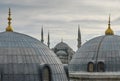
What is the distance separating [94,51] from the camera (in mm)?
37219

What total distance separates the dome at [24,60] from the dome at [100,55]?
10.4 m

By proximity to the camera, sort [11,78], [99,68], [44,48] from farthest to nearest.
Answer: [99,68]
[44,48]
[11,78]

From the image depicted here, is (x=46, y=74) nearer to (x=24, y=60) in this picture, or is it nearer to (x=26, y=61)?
(x=26, y=61)

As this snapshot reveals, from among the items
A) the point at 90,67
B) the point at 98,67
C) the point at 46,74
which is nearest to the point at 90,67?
the point at 90,67

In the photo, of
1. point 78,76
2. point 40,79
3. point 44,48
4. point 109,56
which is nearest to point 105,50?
point 109,56

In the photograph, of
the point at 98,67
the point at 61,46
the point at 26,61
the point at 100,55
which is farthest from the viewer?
the point at 61,46

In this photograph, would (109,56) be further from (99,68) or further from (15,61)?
(15,61)

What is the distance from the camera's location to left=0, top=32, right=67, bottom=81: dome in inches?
933

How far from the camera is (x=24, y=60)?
24328mm

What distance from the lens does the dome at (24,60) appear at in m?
23.7

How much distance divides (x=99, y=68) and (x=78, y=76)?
8.34 feet

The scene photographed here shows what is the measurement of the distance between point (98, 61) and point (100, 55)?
3.46 ft

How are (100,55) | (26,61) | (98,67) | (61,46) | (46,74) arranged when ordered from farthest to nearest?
(61,46), (100,55), (98,67), (46,74), (26,61)

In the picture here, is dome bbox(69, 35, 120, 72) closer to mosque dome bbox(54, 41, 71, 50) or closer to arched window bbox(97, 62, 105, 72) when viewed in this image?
arched window bbox(97, 62, 105, 72)
